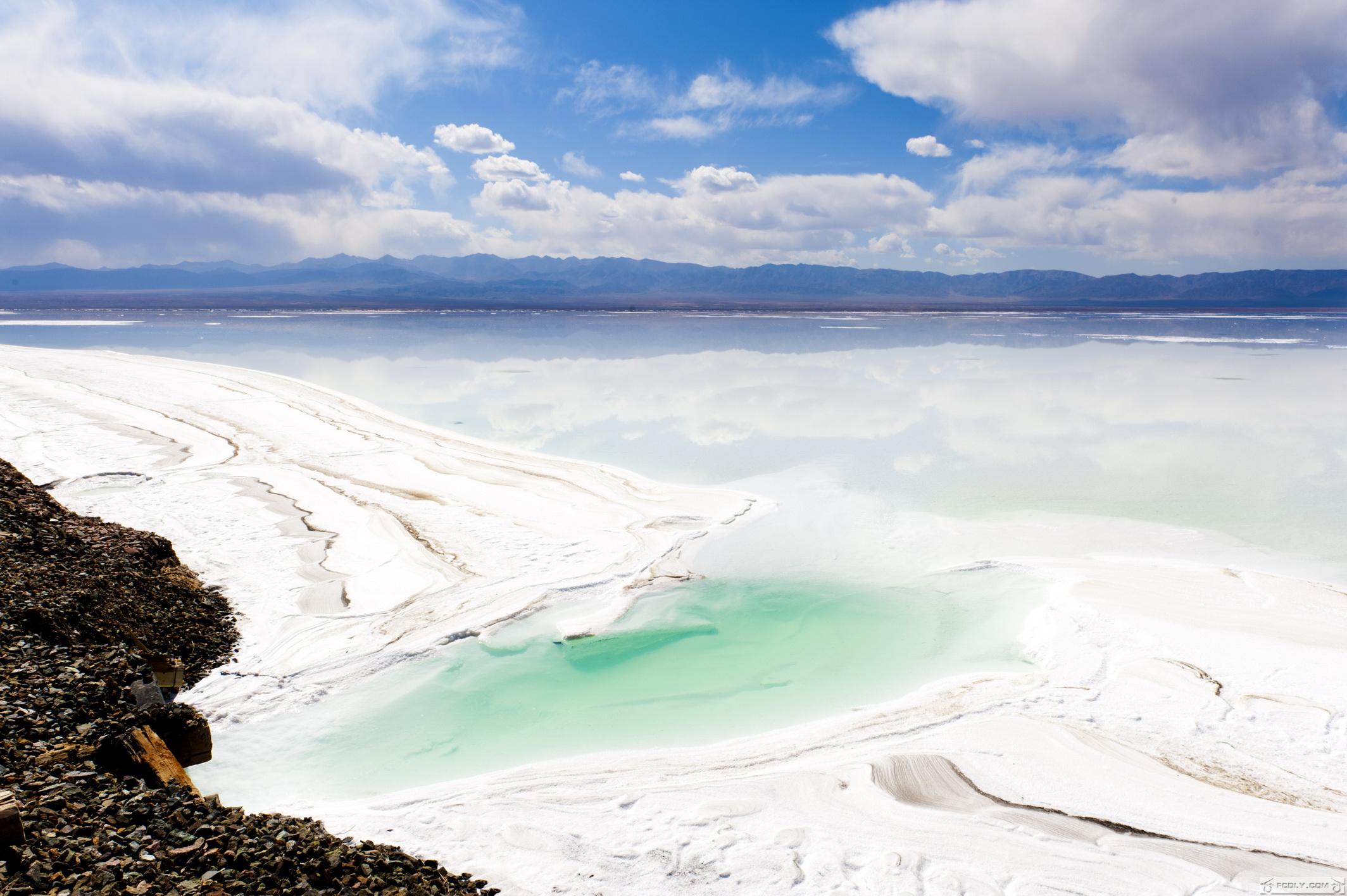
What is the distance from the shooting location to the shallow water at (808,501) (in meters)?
→ 4.84

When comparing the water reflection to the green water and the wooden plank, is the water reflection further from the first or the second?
the wooden plank

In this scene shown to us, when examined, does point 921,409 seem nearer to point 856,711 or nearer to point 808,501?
point 808,501

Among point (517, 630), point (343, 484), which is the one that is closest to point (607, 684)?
point (517, 630)

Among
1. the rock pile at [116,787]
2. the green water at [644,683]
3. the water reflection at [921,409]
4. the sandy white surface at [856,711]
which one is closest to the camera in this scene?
the rock pile at [116,787]

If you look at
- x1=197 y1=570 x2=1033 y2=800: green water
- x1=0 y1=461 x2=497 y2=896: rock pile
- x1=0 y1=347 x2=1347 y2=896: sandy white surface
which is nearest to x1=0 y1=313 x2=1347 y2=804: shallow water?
x1=197 y1=570 x2=1033 y2=800: green water

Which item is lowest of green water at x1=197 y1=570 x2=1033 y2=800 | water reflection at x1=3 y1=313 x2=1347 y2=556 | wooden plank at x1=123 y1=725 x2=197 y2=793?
green water at x1=197 y1=570 x2=1033 y2=800

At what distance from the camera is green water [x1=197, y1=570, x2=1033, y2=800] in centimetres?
445

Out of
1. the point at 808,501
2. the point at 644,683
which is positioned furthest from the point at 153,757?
the point at 808,501

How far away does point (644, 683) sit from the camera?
533 cm

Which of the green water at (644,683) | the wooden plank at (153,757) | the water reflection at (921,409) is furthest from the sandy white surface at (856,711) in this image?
the water reflection at (921,409)

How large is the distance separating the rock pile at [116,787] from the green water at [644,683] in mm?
701

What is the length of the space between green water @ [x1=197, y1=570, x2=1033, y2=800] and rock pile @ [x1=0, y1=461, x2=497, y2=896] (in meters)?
0.70

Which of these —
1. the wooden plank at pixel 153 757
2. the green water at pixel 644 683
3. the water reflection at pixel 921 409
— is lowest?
the green water at pixel 644 683

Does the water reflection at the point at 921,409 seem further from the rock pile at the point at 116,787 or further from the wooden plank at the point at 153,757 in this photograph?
the wooden plank at the point at 153,757
